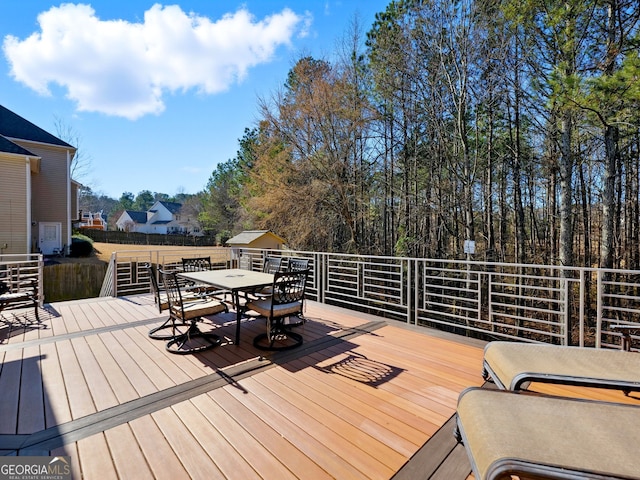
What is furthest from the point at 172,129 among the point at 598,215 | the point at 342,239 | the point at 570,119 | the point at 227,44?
the point at 598,215

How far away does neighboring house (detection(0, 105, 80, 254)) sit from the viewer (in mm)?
10672

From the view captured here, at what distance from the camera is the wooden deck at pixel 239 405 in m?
1.56

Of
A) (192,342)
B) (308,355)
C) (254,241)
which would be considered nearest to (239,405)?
(308,355)

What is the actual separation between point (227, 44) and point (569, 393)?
7497 mm

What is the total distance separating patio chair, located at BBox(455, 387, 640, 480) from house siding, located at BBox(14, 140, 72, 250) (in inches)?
669

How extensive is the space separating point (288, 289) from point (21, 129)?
16802 millimetres

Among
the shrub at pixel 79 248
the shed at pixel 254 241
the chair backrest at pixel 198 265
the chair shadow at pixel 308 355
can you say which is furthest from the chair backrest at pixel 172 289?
the shrub at pixel 79 248

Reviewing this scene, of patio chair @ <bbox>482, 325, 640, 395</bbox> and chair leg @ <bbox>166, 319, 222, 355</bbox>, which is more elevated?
patio chair @ <bbox>482, 325, 640, 395</bbox>

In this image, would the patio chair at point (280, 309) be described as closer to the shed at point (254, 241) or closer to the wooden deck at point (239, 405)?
the wooden deck at point (239, 405)

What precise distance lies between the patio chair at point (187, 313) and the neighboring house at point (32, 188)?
12055 millimetres

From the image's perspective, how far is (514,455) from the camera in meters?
1.00

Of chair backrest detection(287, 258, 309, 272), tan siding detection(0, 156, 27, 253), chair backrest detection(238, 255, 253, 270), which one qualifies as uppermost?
tan siding detection(0, 156, 27, 253)

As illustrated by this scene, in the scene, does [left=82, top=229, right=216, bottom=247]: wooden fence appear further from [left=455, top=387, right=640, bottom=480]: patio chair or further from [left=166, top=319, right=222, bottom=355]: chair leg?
[left=455, top=387, right=640, bottom=480]: patio chair

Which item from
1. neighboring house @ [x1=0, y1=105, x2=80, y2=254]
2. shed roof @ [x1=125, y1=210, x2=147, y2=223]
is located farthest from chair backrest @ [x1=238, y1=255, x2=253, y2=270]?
shed roof @ [x1=125, y1=210, x2=147, y2=223]
